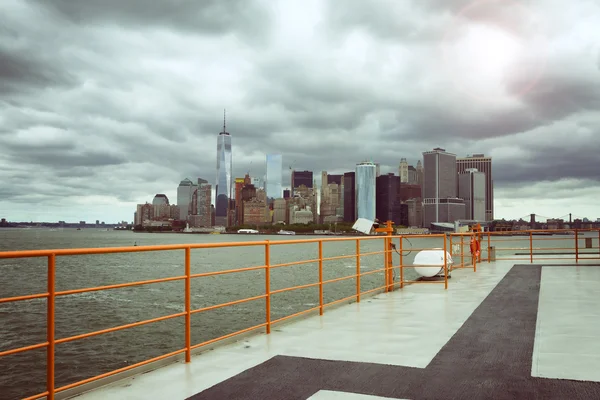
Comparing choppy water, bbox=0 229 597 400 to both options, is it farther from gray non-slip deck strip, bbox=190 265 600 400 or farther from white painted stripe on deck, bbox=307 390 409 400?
white painted stripe on deck, bbox=307 390 409 400

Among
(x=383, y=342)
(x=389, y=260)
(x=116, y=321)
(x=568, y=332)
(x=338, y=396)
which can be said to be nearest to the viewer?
(x=338, y=396)

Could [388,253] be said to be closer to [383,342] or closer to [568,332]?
[568,332]

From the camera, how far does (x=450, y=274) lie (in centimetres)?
1689

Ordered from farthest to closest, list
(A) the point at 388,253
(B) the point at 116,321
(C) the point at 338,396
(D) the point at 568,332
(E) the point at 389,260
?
(B) the point at 116,321
(A) the point at 388,253
(E) the point at 389,260
(D) the point at 568,332
(C) the point at 338,396

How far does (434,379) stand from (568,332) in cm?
338

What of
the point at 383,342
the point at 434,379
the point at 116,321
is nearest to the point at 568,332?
the point at 383,342

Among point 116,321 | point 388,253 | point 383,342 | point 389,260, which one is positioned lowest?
point 116,321

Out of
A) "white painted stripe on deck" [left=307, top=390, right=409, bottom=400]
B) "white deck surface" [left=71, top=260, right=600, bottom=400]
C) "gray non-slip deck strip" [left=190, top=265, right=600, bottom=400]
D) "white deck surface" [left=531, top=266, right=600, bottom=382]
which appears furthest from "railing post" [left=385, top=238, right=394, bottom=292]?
"white painted stripe on deck" [left=307, top=390, right=409, bottom=400]

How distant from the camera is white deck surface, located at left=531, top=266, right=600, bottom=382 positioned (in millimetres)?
5184

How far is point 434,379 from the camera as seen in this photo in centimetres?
486

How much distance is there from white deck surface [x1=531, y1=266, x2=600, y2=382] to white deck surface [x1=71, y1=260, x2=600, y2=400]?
0.01 meters

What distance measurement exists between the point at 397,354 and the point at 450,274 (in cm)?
1165

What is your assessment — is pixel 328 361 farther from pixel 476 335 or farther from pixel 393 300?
pixel 393 300

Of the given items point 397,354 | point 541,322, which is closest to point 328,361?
point 397,354
